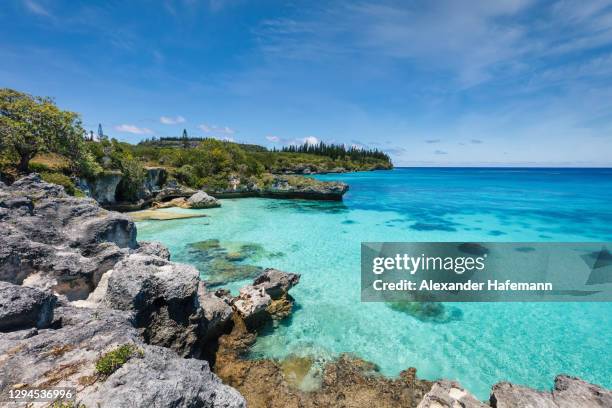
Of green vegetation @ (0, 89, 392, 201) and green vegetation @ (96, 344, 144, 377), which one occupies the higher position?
green vegetation @ (0, 89, 392, 201)

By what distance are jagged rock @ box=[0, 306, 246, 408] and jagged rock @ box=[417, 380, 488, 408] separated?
3.47 metres

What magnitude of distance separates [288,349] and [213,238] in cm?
1273

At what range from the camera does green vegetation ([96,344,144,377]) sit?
12.7 feet

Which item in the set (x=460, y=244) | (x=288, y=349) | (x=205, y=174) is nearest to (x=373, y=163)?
(x=205, y=174)

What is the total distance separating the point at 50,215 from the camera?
388 inches

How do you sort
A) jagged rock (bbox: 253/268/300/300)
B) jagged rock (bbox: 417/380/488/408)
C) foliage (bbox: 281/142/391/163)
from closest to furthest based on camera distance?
jagged rock (bbox: 417/380/488/408) < jagged rock (bbox: 253/268/300/300) < foliage (bbox: 281/142/391/163)

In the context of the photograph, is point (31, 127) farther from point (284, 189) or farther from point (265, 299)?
point (284, 189)

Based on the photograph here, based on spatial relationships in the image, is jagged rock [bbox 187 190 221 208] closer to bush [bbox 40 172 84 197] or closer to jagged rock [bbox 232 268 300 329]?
bush [bbox 40 172 84 197]

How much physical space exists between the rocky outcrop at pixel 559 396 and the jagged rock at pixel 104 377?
4757 millimetres

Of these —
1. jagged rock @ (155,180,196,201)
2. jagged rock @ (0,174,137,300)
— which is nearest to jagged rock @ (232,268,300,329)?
jagged rock @ (0,174,137,300)

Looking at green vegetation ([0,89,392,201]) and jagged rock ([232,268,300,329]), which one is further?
green vegetation ([0,89,392,201])

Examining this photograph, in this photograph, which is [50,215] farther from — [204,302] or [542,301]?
[542,301]

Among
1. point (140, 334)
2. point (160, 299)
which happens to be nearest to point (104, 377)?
point (140, 334)

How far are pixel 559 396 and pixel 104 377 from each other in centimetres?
751
